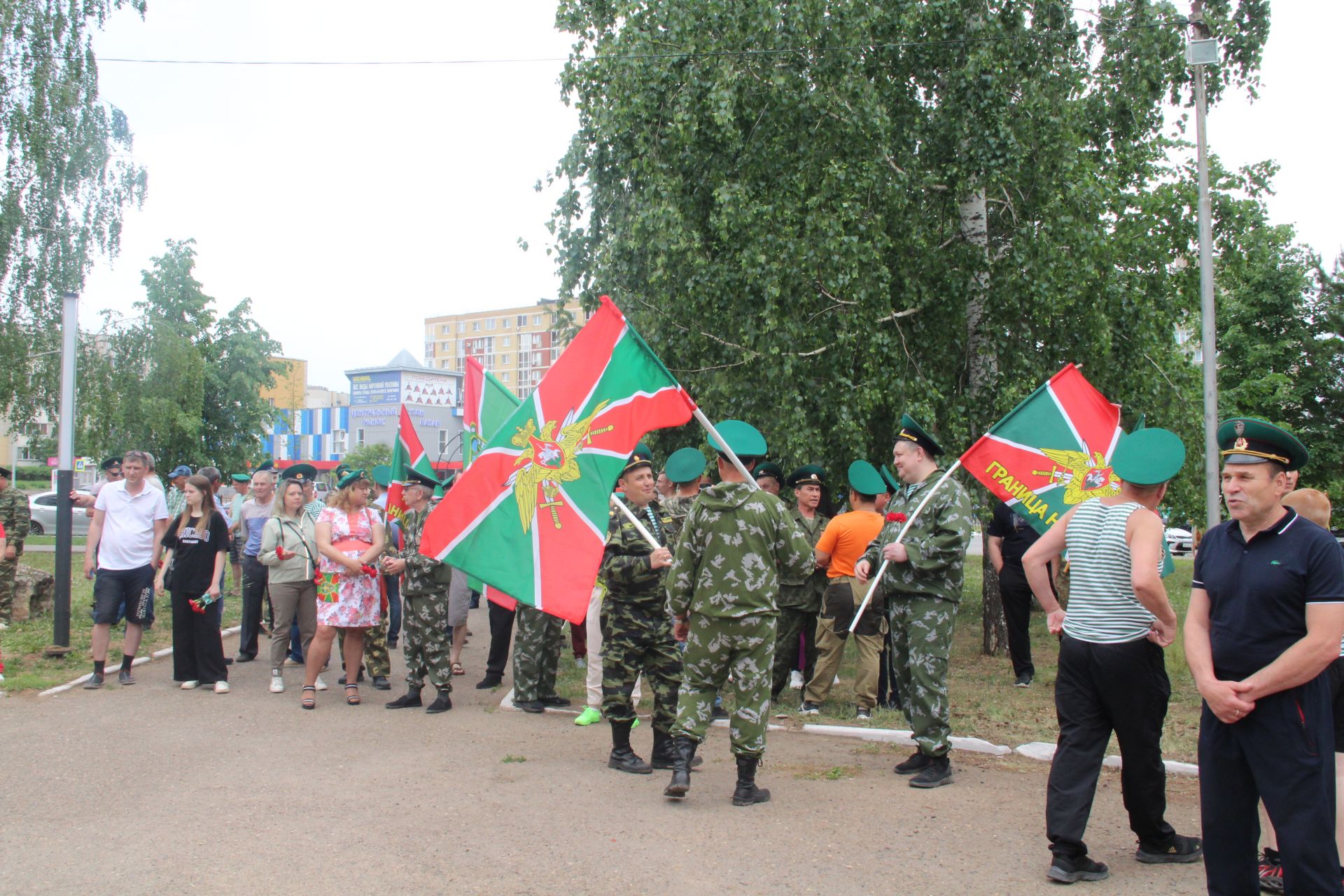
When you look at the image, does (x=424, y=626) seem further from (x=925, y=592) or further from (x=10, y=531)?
(x=10, y=531)

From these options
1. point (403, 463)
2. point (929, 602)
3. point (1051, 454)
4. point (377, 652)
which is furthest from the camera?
point (403, 463)

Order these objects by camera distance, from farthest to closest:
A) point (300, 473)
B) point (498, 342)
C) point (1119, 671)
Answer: point (498, 342) < point (300, 473) < point (1119, 671)

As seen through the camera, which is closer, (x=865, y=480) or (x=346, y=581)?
(x=865, y=480)

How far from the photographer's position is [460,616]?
10297mm

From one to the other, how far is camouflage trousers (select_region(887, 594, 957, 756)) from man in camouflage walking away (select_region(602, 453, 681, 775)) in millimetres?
1524

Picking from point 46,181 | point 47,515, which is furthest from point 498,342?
point 46,181

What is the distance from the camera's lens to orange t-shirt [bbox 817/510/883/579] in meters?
8.45

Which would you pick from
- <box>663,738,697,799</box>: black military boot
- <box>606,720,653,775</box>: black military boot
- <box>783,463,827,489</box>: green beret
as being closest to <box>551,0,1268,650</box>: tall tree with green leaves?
<box>783,463,827,489</box>: green beret

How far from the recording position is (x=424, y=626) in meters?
8.51

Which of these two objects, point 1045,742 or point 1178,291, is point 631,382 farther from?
point 1178,291

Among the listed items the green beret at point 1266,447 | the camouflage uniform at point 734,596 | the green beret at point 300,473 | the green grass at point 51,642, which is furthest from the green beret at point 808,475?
the green grass at point 51,642

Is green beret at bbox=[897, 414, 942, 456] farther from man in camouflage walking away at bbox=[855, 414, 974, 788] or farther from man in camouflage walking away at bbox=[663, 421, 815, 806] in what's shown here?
man in camouflage walking away at bbox=[663, 421, 815, 806]

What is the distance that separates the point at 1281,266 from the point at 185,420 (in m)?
33.2

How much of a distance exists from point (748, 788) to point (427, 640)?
3625mm
